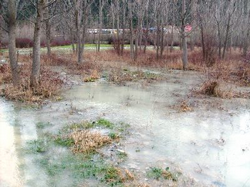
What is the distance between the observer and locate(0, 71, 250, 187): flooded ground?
450 centimetres

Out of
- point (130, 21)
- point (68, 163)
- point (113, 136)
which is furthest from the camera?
point (130, 21)

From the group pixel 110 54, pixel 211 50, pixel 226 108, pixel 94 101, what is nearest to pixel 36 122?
pixel 94 101

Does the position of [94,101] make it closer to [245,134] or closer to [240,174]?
[245,134]

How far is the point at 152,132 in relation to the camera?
6.34 m

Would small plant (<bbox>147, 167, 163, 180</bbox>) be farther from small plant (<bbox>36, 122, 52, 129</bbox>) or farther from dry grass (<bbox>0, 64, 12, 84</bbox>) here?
dry grass (<bbox>0, 64, 12, 84</bbox>)

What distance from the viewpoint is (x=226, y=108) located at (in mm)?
8531

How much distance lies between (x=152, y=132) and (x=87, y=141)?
157 centimetres

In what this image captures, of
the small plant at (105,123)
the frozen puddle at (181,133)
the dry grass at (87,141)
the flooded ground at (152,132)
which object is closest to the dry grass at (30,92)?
the flooded ground at (152,132)

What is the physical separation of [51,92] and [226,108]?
17.2ft

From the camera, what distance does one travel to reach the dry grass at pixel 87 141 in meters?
5.20

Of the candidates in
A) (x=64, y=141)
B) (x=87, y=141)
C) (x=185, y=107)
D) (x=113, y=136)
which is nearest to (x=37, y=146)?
(x=64, y=141)

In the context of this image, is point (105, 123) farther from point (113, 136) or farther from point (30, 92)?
point (30, 92)

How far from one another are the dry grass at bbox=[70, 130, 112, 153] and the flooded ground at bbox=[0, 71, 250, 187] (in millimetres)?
232

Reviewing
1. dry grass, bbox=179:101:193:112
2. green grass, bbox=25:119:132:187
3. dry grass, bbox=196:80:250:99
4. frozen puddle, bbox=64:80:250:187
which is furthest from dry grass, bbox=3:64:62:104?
dry grass, bbox=196:80:250:99
